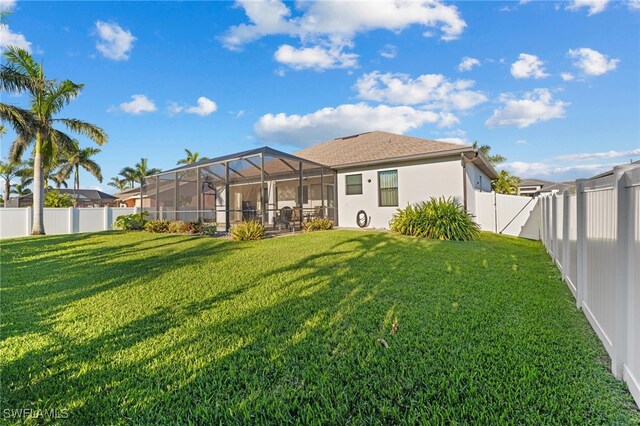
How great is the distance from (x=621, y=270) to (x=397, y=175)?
10.9 m

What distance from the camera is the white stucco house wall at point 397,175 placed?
11.5 meters

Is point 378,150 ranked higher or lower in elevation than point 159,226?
higher

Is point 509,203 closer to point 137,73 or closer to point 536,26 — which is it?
point 536,26

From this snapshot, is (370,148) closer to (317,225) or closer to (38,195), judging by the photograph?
(317,225)

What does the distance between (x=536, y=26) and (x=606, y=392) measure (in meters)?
11.3

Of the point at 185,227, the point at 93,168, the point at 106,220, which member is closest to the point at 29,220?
the point at 106,220

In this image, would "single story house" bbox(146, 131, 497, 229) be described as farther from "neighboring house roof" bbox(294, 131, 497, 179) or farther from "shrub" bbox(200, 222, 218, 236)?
"shrub" bbox(200, 222, 218, 236)

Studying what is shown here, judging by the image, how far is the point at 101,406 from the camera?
2.04 m

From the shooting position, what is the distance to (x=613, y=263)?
2477mm

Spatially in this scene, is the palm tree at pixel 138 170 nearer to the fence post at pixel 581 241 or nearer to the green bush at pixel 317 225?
the green bush at pixel 317 225

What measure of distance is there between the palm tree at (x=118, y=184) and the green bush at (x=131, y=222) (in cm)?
3624

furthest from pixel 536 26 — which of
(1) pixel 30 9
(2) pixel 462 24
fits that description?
(1) pixel 30 9

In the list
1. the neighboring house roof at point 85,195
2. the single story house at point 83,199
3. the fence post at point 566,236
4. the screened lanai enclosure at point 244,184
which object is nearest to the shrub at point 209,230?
the screened lanai enclosure at point 244,184

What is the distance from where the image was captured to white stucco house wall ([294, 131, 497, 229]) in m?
11.5
